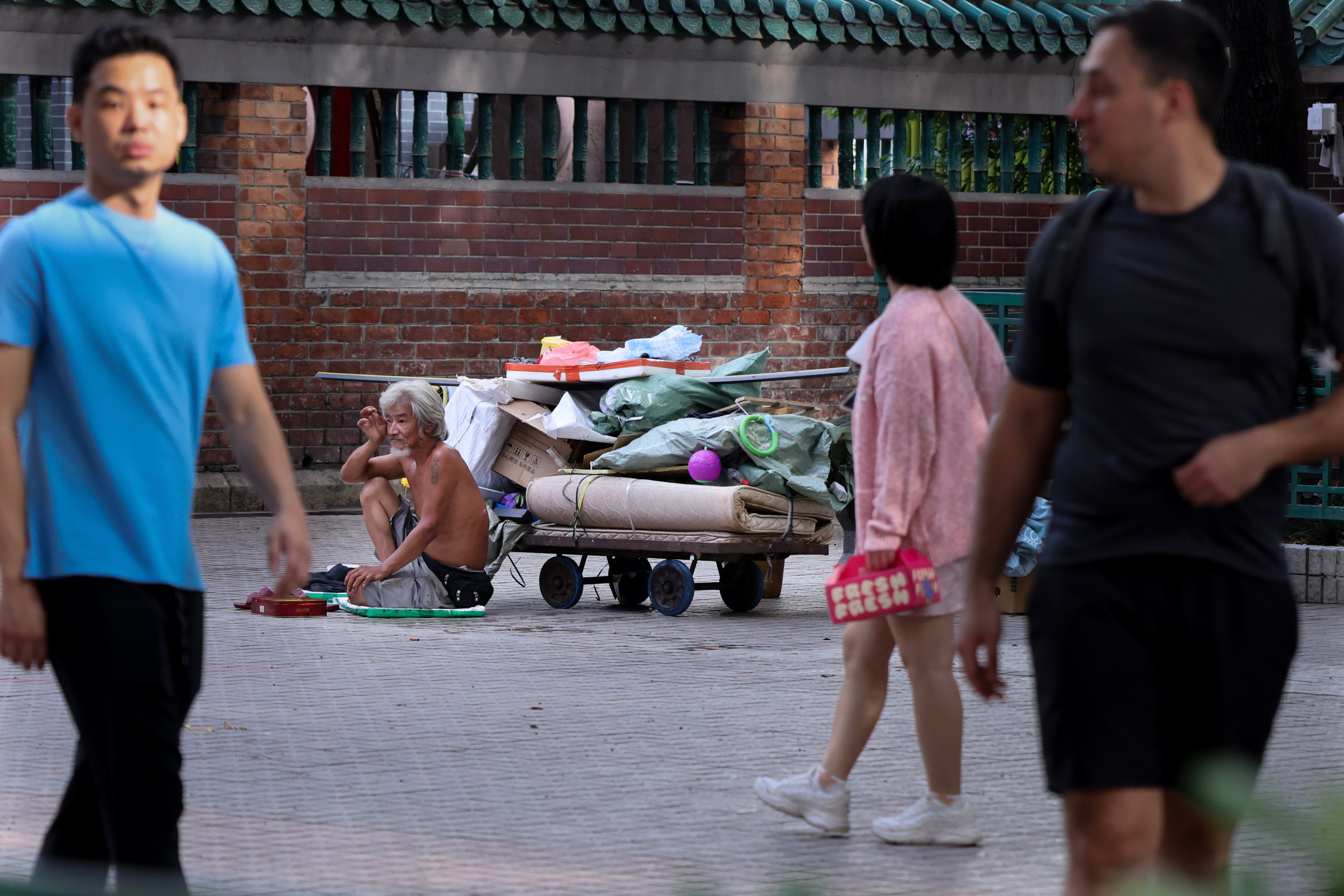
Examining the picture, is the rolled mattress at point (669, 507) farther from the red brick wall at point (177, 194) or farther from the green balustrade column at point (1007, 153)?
the green balustrade column at point (1007, 153)

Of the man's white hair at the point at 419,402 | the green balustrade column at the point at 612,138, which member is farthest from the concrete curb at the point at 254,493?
the man's white hair at the point at 419,402

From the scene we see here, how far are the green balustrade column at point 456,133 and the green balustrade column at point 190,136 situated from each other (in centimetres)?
105

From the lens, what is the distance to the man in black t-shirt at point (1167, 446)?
287cm

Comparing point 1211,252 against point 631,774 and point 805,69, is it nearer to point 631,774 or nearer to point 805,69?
point 631,774

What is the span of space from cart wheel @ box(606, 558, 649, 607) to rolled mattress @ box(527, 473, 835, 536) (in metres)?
0.43

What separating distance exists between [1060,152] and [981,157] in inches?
32.9

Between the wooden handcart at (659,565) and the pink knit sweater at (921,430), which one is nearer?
the pink knit sweater at (921,430)

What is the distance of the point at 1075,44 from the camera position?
16.8m

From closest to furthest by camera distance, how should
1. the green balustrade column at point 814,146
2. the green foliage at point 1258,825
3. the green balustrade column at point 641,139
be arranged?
the green foliage at point 1258,825 < the green balustrade column at point 641,139 < the green balustrade column at point 814,146

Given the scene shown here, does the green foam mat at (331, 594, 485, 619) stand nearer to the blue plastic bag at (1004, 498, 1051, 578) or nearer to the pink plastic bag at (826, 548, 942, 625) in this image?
the blue plastic bag at (1004, 498, 1051, 578)

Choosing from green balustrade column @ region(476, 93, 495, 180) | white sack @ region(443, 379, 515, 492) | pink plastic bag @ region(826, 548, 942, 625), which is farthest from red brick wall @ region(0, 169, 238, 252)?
pink plastic bag @ region(826, 548, 942, 625)

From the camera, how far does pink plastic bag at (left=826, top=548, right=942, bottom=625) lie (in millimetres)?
4734

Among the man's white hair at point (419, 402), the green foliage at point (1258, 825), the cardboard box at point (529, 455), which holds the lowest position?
the cardboard box at point (529, 455)

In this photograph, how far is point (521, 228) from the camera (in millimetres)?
15414
